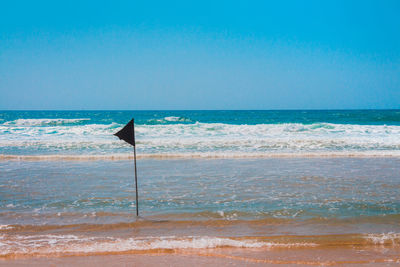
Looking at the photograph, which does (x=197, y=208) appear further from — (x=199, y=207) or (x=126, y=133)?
(x=126, y=133)

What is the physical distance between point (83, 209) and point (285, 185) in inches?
189

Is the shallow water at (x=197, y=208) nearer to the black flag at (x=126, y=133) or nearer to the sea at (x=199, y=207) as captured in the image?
the sea at (x=199, y=207)

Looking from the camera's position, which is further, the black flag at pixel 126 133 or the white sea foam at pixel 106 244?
the black flag at pixel 126 133

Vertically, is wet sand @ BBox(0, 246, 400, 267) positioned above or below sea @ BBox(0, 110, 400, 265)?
below

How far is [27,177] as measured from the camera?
974 cm

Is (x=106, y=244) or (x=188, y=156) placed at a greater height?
(x=188, y=156)

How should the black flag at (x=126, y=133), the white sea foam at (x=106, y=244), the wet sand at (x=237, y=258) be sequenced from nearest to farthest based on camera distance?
the wet sand at (x=237, y=258), the white sea foam at (x=106, y=244), the black flag at (x=126, y=133)

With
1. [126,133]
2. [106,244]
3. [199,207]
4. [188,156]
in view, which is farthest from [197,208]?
[188,156]

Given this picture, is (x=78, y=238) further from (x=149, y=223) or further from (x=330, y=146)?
(x=330, y=146)

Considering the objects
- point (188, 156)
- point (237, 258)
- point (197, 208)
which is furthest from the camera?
point (188, 156)

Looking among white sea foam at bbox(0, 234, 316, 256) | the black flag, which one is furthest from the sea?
the black flag

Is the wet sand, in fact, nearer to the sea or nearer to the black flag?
the sea

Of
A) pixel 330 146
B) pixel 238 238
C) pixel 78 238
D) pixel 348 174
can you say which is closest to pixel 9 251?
pixel 78 238

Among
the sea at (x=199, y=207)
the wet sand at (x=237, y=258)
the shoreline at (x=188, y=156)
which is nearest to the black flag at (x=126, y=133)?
the sea at (x=199, y=207)
